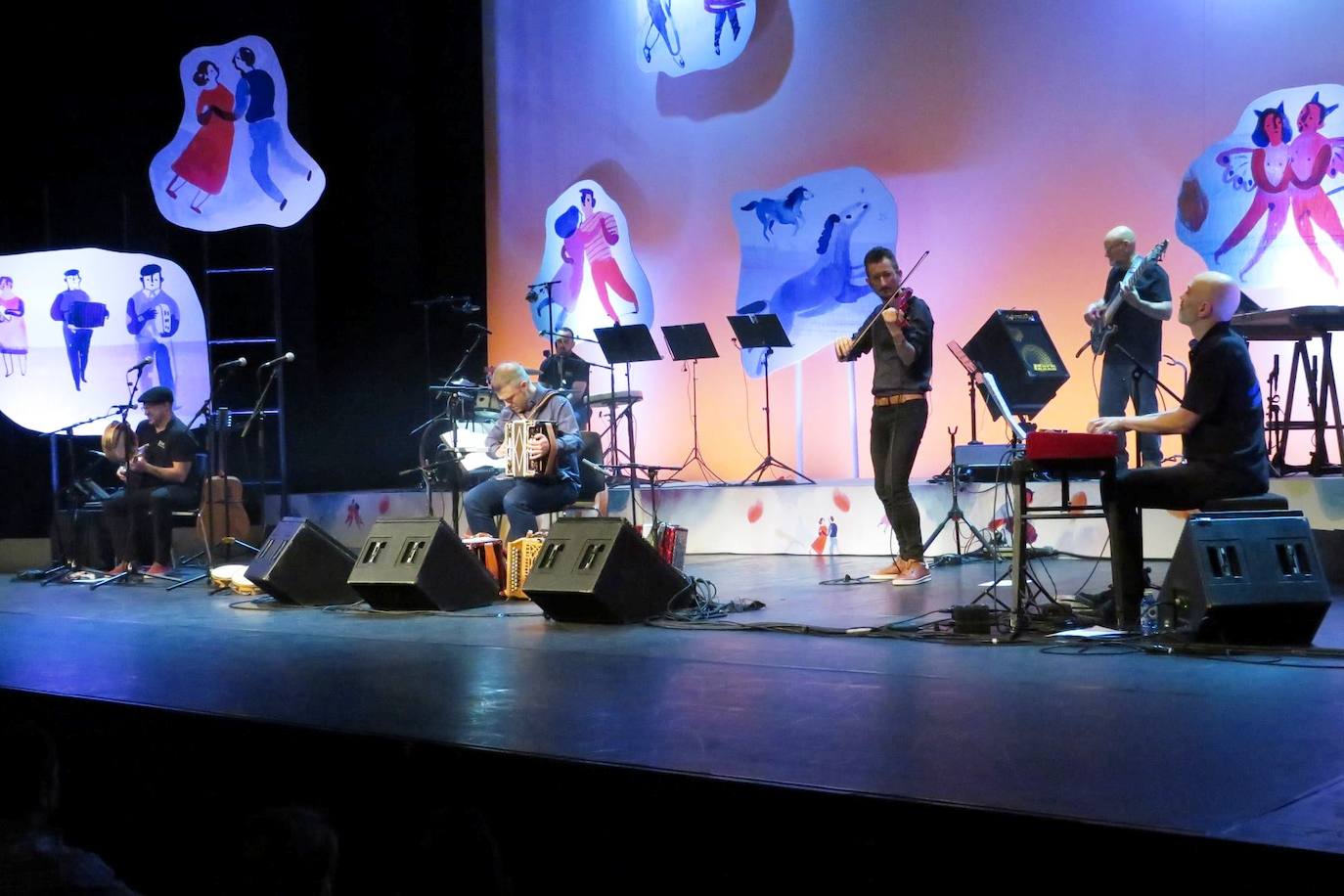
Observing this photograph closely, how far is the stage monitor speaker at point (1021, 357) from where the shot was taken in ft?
23.5

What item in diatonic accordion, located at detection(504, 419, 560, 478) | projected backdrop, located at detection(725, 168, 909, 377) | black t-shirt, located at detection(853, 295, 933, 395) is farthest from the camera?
projected backdrop, located at detection(725, 168, 909, 377)

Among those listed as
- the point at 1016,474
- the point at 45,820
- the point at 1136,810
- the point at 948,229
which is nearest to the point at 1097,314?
the point at 948,229

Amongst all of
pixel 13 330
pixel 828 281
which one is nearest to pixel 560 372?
pixel 828 281

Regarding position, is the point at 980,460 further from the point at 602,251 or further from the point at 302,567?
the point at 602,251

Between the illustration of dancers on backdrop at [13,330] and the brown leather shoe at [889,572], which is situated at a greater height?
the illustration of dancers on backdrop at [13,330]

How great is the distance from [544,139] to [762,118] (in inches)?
82.8

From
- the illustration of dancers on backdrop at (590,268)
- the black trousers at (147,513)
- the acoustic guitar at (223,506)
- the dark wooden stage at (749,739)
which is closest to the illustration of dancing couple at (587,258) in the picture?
the illustration of dancers on backdrop at (590,268)

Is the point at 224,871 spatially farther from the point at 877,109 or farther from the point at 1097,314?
the point at 877,109

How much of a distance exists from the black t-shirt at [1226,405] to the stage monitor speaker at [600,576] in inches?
87.7

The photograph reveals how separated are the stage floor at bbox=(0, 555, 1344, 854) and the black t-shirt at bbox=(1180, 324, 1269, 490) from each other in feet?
2.19

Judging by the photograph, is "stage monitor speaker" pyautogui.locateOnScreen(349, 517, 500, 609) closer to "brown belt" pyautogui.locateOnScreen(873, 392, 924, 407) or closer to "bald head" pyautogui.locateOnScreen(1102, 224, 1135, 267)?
"brown belt" pyautogui.locateOnScreen(873, 392, 924, 407)

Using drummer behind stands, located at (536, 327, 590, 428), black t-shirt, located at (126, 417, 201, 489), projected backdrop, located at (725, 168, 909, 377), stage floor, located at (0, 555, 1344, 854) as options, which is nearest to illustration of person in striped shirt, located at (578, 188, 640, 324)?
projected backdrop, located at (725, 168, 909, 377)

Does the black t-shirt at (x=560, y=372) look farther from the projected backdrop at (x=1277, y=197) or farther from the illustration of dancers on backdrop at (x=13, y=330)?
the projected backdrop at (x=1277, y=197)

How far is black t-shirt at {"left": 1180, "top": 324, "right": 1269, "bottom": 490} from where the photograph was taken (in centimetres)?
433
